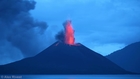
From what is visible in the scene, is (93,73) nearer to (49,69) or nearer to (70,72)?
(70,72)

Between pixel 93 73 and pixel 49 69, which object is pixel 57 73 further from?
pixel 93 73

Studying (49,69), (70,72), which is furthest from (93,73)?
(49,69)

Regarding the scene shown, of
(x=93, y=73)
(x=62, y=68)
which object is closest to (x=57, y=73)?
(x=62, y=68)

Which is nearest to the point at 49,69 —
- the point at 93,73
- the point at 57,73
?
the point at 57,73

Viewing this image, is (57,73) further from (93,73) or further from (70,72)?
(93,73)
